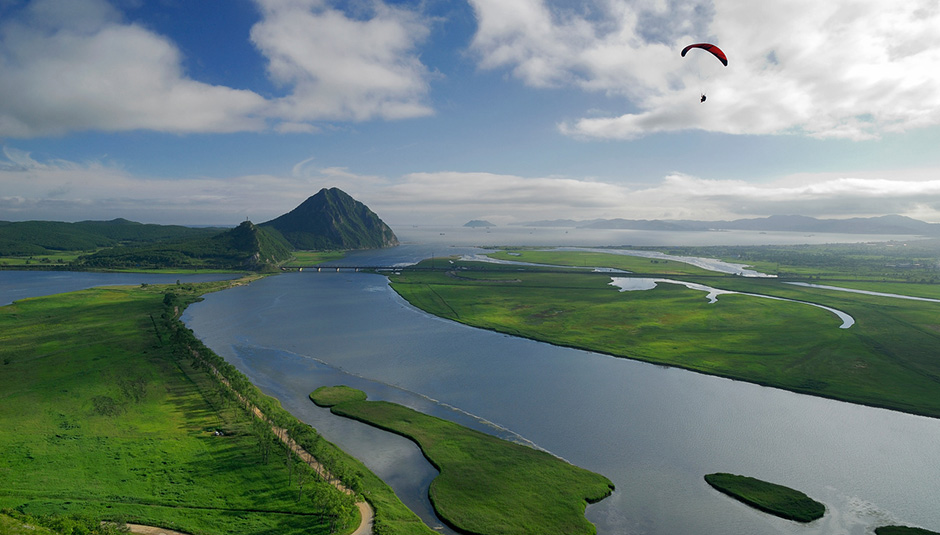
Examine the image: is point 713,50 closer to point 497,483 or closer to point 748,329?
point 497,483

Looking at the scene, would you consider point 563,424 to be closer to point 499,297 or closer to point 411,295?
point 499,297

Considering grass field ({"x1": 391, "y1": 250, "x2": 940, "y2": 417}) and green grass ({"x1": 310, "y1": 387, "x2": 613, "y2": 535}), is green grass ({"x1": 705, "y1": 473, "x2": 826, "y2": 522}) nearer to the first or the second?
green grass ({"x1": 310, "y1": 387, "x2": 613, "y2": 535})

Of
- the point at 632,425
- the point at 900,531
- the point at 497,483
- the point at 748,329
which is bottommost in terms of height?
Answer: the point at 497,483

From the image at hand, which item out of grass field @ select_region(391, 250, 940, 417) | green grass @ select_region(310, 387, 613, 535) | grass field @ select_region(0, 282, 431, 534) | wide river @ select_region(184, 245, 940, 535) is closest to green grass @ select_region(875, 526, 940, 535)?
wide river @ select_region(184, 245, 940, 535)

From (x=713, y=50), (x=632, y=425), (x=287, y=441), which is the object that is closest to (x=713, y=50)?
(x=713, y=50)

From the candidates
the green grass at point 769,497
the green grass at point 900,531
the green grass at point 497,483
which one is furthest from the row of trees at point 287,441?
the green grass at point 900,531

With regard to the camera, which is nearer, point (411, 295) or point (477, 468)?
point (477, 468)

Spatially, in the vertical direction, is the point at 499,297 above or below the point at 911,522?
above

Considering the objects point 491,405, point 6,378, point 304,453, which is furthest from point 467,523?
point 6,378
